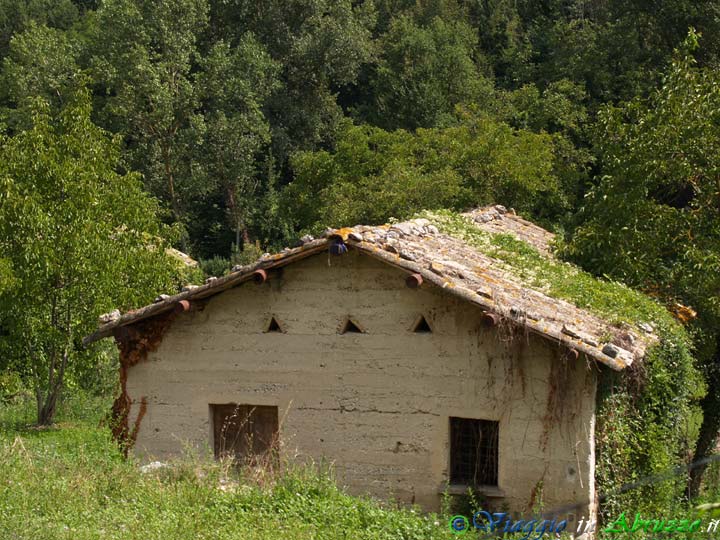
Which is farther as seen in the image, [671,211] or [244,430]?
[671,211]

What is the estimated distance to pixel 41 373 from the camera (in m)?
20.4

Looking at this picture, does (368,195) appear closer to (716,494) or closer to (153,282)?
(153,282)

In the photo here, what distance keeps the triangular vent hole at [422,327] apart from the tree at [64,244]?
8.96 metres

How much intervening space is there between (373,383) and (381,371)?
0.61 feet

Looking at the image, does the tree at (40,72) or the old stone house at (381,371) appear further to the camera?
the tree at (40,72)

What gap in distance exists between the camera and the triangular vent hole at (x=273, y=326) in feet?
41.6

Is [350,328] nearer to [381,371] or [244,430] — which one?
[381,371]

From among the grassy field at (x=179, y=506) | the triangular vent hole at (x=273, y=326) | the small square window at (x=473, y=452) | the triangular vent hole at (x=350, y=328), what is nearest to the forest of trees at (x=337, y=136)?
the small square window at (x=473, y=452)

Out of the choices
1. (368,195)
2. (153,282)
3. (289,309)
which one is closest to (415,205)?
(368,195)

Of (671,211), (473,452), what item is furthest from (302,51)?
(473,452)

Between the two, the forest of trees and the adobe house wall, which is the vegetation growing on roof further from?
the forest of trees

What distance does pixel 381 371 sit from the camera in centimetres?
1215

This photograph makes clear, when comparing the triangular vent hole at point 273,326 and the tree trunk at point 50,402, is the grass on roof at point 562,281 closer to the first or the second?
the triangular vent hole at point 273,326

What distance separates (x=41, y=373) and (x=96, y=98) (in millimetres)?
23091
